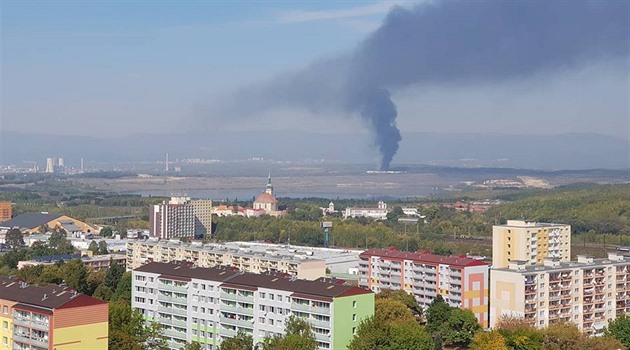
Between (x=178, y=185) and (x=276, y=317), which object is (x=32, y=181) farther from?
(x=276, y=317)

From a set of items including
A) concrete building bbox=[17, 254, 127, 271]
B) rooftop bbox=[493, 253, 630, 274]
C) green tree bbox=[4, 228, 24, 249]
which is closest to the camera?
rooftop bbox=[493, 253, 630, 274]

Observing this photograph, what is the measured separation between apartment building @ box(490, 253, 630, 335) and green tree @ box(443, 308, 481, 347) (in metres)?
0.59

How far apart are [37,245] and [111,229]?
6395 mm

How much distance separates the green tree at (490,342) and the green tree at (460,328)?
1498mm

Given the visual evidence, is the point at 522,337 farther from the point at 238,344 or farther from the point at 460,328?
the point at 238,344

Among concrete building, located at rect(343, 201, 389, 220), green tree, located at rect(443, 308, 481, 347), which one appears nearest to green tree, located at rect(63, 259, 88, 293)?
green tree, located at rect(443, 308, 481, 347)

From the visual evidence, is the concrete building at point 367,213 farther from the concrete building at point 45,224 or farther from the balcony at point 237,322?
the balcony at point 237,322

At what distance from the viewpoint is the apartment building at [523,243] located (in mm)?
16000

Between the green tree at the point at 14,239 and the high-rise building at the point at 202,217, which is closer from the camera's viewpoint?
the green tree at the point at 14,239

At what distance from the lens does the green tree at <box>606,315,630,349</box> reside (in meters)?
11.7

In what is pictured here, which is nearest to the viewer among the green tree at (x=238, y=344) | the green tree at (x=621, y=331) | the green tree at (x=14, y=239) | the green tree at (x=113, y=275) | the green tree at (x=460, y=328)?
the green tree at (x=238, y=344)

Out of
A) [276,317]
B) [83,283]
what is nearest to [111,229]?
[83,283]

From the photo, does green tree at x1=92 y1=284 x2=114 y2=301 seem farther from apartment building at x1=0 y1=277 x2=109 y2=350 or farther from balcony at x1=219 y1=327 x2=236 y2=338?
apartment building at x1=0 y1=277 x2=109 y2=350

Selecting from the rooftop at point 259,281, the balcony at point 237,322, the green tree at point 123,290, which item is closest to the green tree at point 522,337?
the rooftop at point 259,281
